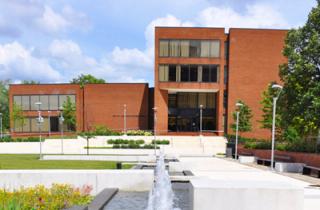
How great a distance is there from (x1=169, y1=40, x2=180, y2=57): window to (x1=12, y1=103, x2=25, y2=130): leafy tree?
29614mm

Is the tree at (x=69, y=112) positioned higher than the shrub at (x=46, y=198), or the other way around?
Result: the shrub at (x=46, y=198)

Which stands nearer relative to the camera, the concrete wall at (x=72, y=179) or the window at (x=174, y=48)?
the concrete wall at (x=72, y=179)

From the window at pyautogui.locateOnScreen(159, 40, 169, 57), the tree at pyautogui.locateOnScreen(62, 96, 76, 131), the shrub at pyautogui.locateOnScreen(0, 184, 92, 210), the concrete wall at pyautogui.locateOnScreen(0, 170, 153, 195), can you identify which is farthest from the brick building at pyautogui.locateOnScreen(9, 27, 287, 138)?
the shrub at pyautogui.locateOnScreen(0, 184, 92, 210)

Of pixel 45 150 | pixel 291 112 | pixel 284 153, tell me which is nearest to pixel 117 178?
pixel 291 112

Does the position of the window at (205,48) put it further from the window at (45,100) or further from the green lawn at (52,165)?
the green lawn at (52,165)

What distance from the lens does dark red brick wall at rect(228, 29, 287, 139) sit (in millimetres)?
47938

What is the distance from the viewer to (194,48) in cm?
4794

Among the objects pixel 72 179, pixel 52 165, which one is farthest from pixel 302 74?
pixel 52 165

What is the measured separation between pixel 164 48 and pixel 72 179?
39.7 meters

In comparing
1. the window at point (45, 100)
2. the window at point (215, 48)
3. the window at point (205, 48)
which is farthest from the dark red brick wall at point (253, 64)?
the window at point (45, 100)

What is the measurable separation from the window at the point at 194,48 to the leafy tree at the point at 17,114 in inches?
1281

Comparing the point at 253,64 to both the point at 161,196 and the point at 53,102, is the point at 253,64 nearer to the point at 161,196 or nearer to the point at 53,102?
the point at 53,102

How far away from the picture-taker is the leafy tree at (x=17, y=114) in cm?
5278

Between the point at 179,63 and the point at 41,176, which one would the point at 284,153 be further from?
the point at 179,63
